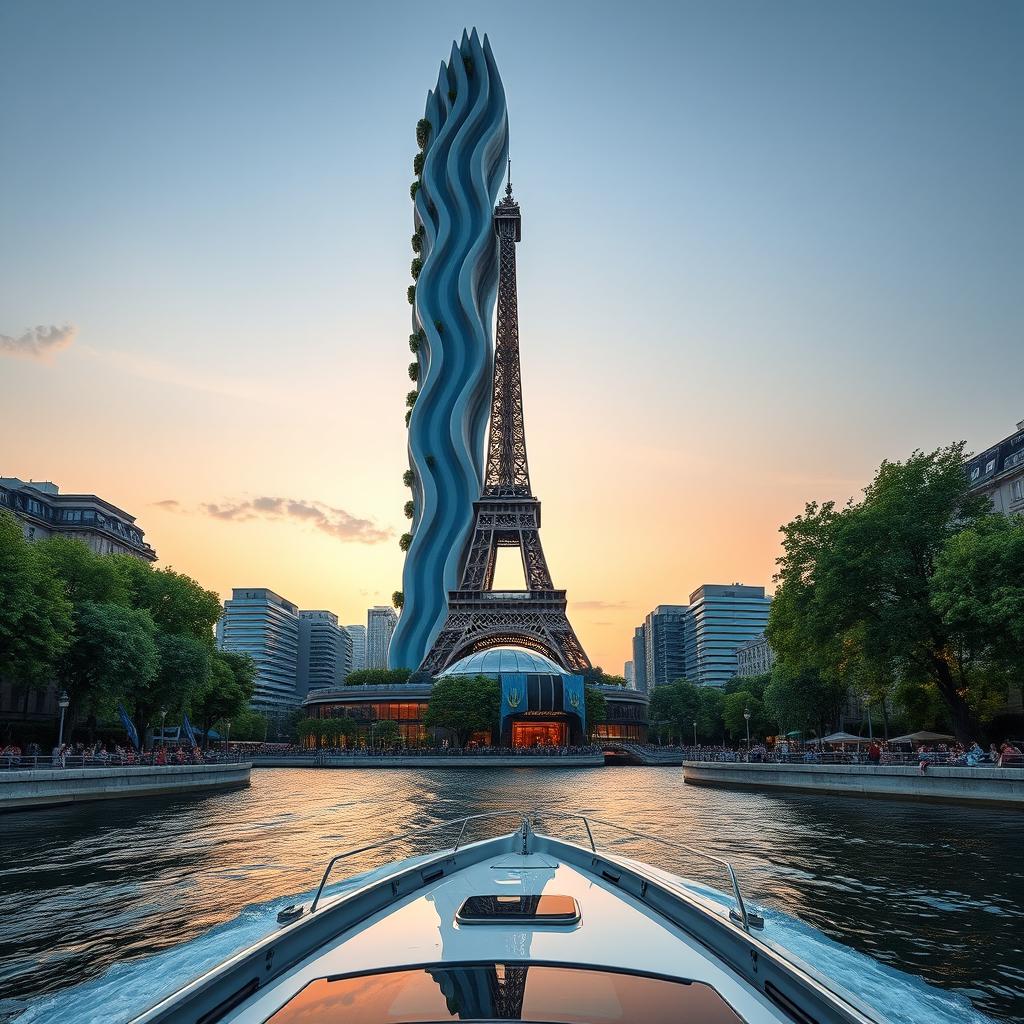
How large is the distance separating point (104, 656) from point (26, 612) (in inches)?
308

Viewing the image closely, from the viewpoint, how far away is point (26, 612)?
3306 centimetres

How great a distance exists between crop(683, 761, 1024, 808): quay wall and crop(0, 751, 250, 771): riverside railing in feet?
100

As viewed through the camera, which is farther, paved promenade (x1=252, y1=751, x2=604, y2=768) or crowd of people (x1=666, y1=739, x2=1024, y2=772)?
paved promenade (x1=252, y1=751, x2=604, y2=768)

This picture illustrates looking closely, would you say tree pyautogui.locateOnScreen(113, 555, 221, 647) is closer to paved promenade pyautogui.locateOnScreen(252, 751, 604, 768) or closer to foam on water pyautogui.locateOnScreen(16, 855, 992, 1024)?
paved promenade pyautogui.locateOnScreen(252, 751, 604, 768)

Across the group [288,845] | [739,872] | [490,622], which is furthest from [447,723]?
[739,872]

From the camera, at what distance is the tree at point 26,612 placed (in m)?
32.9

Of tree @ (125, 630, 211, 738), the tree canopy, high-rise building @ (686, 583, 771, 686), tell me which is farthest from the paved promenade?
high-rise building @ (686, 583, 771, 686)

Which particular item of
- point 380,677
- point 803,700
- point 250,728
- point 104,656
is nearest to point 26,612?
point 104,656

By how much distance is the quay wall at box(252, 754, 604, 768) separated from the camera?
2945 inches

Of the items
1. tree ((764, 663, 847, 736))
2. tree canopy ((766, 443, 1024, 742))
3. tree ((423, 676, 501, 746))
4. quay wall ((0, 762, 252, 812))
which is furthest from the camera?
tree ((423, 676, 501, 746))

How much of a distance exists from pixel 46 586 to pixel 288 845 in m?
23.8

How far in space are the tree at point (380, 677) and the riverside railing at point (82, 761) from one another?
61.6m

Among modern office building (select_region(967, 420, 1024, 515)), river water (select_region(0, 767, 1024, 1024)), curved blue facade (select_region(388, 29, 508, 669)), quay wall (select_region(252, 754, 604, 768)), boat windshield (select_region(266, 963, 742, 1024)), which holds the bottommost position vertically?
quay wall (select_region(252, 754, 604, 768))

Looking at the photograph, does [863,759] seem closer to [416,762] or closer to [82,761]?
[82,761]
